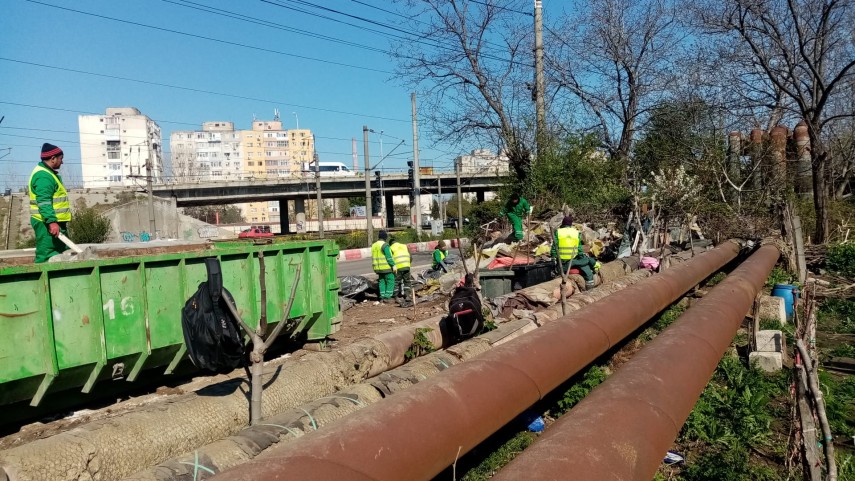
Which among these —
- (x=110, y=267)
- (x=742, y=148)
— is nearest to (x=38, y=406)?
(x=110, y=267)

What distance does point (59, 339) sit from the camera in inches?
212

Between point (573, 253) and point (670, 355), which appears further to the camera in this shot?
point (573, 253)

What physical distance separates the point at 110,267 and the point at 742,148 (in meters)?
19.9

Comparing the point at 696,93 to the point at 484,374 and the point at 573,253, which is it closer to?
the point at 573,253

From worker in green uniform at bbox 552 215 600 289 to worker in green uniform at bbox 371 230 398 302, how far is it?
367 centimetres

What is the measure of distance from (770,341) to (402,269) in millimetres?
7756

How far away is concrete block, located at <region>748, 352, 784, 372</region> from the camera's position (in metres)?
7.31

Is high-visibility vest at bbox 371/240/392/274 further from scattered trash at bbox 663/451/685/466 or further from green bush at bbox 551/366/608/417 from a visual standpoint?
scattered trash at bbox 663/451/685/466

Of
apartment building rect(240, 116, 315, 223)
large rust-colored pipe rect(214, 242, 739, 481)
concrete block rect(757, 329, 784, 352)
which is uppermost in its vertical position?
apartment building rect(240, 116, 315, 223)

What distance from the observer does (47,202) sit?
6660 millimetres

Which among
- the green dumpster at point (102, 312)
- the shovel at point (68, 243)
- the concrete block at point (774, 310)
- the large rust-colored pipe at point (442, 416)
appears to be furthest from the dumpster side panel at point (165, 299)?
the concrete block at point (774, 310)

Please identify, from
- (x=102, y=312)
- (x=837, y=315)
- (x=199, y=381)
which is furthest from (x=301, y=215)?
(x=102, y=312)

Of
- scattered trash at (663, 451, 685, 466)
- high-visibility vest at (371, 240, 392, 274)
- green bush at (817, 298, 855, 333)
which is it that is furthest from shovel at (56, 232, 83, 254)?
green bush at (817, 298, 855, 333)

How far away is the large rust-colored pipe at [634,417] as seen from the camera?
9.02ft
